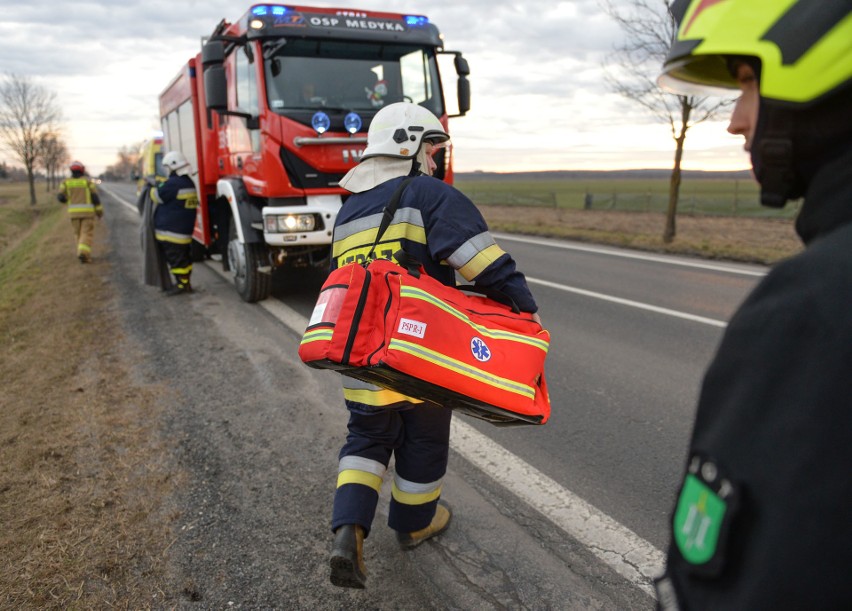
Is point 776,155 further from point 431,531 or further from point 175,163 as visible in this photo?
point 175,163

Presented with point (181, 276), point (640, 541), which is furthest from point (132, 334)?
point (640, 541)

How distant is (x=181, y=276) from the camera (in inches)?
328

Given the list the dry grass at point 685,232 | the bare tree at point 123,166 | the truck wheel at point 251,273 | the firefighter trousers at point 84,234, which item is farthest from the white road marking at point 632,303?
the bare tree at point 123,166

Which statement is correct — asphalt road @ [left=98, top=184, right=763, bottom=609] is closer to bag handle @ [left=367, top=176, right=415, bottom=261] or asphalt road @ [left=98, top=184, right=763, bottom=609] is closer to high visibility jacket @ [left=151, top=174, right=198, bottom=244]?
bag handle @ [left=367, top=176, right=415, bottom=261]

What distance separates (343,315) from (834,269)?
1.69m

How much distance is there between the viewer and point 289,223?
21.5ft

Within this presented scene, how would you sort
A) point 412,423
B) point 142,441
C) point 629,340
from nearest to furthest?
1. point 412,423
2. point 142,441
3. point 629,340

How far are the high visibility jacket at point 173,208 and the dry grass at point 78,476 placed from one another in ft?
6.33

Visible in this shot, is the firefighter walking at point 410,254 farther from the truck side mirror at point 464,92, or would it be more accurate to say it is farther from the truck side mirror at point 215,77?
the truck side mirror at point 464,92

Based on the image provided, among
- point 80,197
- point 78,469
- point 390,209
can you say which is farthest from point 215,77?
point 80,197

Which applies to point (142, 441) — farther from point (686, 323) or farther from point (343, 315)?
point (686, 323)

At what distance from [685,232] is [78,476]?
20.6 m

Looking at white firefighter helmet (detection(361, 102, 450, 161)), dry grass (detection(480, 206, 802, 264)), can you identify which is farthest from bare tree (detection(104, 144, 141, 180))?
white firefighter helmet (detection(361, 102, 450, 161))

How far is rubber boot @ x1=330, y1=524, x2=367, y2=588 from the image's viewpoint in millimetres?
2391
